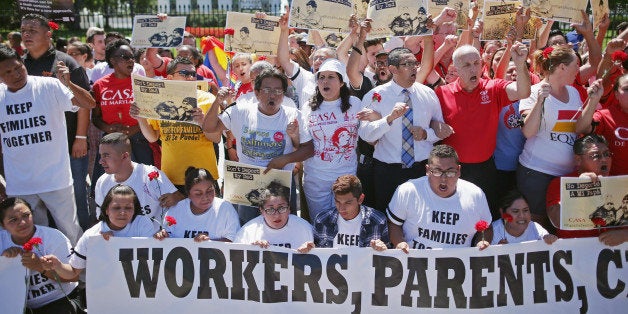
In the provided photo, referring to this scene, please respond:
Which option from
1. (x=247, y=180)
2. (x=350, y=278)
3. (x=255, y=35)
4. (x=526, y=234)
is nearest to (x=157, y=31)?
(x=255, y=35)

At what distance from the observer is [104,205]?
16.0ft

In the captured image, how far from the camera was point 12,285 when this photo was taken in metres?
4.64

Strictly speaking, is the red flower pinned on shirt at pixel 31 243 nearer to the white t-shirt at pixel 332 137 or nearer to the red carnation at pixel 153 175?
the red carnation at pixel 153 175

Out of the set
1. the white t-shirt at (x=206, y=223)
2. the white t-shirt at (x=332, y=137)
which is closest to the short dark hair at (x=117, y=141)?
the white t-shirt at (x=206, y=223)

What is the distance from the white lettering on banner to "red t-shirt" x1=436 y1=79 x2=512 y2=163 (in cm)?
90

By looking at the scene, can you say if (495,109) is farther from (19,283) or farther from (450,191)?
(19,283)

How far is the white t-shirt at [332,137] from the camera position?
520 cm

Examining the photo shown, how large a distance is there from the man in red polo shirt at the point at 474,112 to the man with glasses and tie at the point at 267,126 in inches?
45.7

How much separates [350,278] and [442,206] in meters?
0.84

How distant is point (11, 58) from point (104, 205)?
1470 millimetres

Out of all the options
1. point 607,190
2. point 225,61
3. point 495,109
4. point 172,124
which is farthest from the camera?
point 225,61

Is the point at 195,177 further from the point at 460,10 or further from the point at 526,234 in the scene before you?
the point at 460,10

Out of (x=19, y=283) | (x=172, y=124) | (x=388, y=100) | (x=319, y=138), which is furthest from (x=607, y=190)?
(x=19, y=283)

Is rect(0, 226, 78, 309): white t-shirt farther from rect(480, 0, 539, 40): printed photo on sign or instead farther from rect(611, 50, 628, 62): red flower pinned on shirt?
rect(611, 50, 628, 62): red flower pinned on shirt
